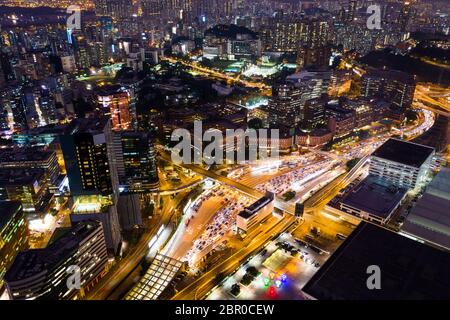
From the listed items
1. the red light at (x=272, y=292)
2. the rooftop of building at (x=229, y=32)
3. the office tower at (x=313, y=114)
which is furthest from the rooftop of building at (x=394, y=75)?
the red light at (x=272, y=292)

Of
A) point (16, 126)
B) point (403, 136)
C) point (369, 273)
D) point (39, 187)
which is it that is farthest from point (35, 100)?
point (403, 136)

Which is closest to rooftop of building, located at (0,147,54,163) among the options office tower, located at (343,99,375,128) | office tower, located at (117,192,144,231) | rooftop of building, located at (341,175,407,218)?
office tower, located at (117,192,144,231)

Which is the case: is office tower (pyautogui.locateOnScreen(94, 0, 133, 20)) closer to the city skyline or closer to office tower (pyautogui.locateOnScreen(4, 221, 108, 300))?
the city skyline

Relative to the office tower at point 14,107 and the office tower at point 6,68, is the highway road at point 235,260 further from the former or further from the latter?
the office tower at point 6,68

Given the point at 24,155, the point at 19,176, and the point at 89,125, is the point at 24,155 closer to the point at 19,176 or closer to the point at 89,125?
the point at 19,176

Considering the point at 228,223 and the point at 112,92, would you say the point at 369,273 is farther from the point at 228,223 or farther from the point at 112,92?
the point at 112,92
